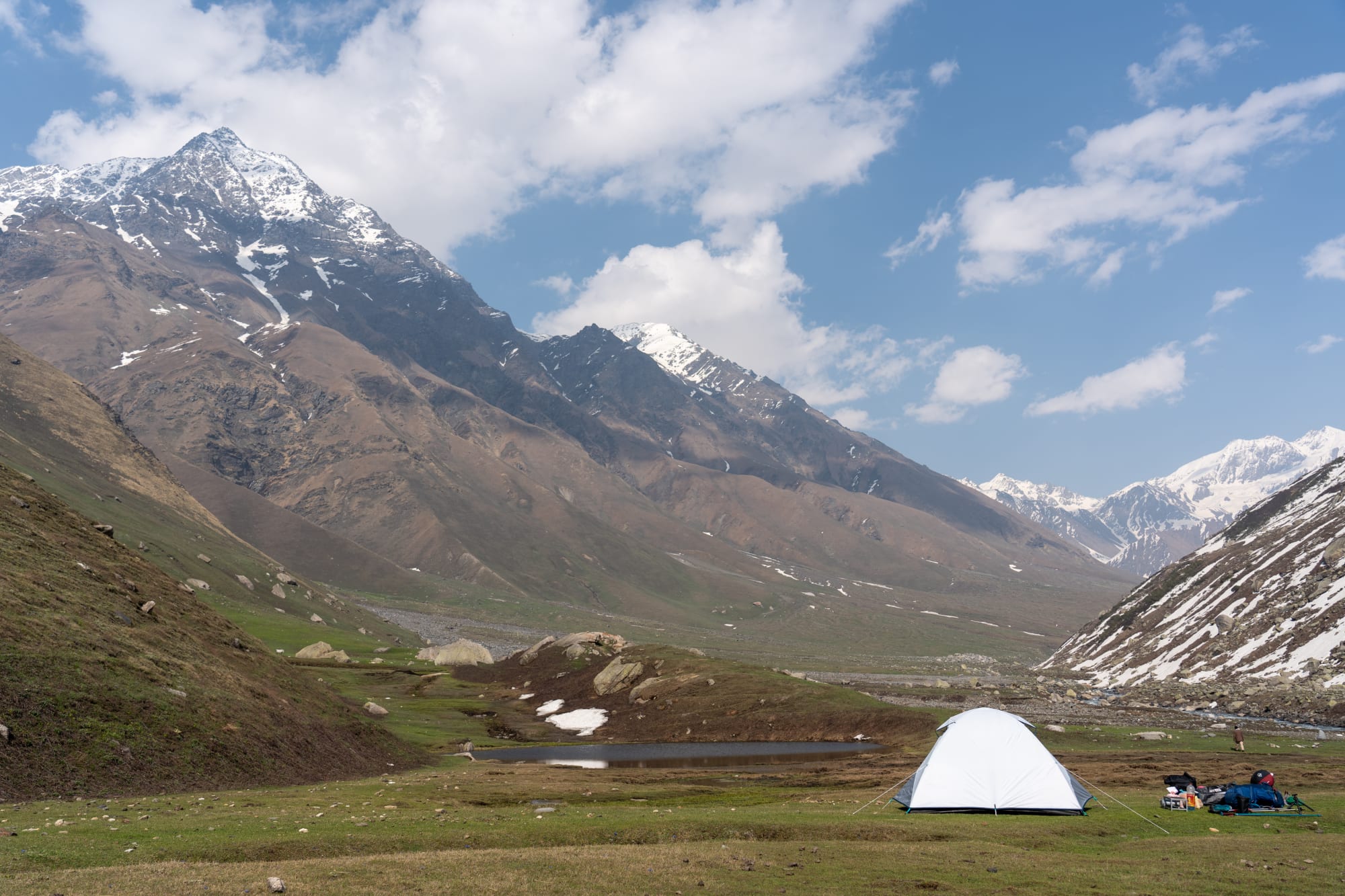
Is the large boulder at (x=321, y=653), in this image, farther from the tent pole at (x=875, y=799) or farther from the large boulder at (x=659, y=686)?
the tent pole at (x=875, y=799)

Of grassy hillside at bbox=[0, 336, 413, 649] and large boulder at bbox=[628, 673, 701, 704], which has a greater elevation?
grassy hillside at bbox=[0, 336, 413, 649]

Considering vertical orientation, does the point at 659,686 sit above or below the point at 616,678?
below

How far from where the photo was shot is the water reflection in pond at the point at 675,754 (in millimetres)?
75812

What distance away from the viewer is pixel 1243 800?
1494 inches

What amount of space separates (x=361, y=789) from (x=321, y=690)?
69.0 ft

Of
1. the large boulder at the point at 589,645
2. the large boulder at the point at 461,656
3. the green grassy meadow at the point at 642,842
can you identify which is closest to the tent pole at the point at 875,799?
the green grassy meadow at the point at 642,842

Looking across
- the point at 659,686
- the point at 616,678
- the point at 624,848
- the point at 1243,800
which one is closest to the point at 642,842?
the point at 624,848

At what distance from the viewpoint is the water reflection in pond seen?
7581 cm

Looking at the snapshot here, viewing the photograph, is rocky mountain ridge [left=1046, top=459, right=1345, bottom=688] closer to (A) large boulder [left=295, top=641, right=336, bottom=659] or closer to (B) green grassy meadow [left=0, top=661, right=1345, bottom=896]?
(B) green grassy meadow [left=0, top=661, right=1345, bottom=896]

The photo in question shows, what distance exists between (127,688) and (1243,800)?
55.9m

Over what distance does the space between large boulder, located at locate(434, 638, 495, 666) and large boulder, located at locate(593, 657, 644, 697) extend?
116 ft

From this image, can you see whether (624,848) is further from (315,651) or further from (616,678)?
(315,651)

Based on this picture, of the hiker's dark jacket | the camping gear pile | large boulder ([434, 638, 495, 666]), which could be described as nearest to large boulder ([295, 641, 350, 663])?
large boulder ([434, 638, 495, 666])

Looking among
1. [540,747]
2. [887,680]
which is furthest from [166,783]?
[887,680]
